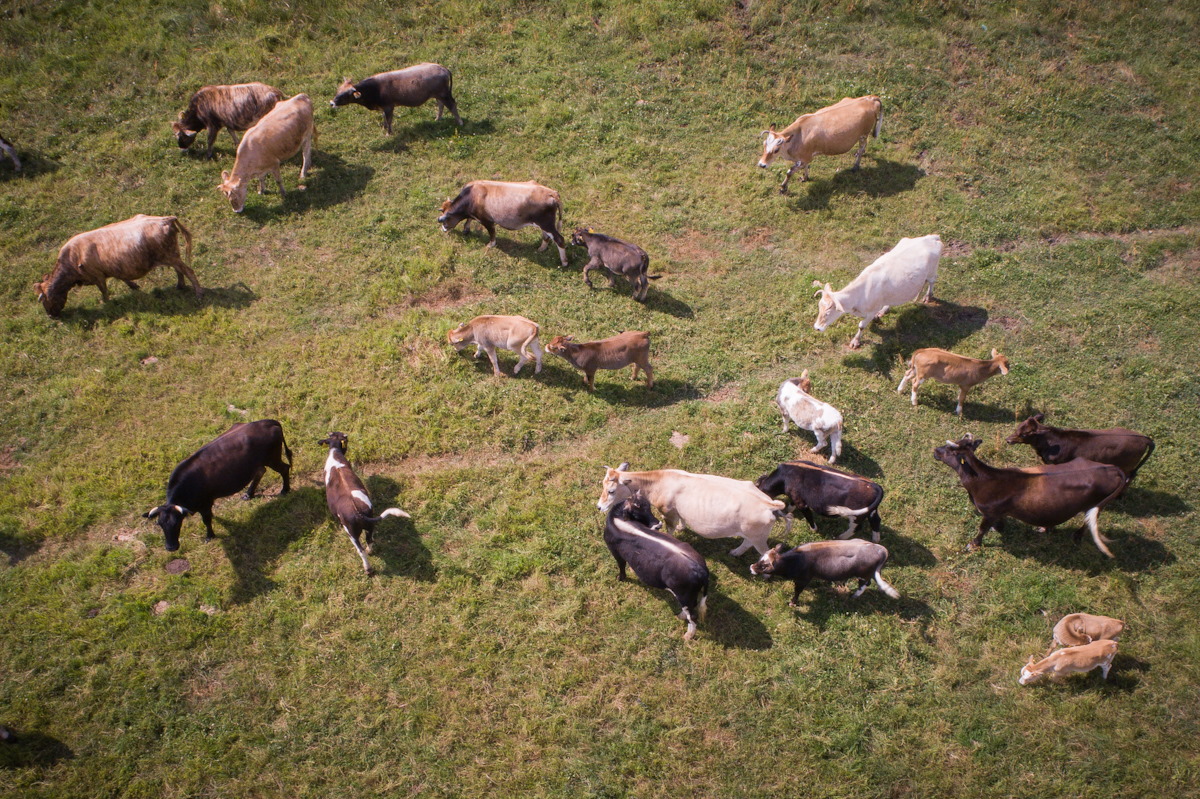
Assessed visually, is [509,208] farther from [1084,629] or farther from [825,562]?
[1084,629]

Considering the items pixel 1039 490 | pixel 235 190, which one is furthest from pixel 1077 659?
pixel 235 190

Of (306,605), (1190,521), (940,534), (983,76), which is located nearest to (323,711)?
→ (306,605)

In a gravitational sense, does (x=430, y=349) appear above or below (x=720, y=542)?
above

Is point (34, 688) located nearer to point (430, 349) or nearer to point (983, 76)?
point (430, 349)

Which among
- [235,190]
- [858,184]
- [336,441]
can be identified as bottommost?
[336,441]

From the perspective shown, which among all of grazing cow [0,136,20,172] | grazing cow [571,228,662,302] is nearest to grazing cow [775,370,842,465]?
grazing cow [571,228,662,302]

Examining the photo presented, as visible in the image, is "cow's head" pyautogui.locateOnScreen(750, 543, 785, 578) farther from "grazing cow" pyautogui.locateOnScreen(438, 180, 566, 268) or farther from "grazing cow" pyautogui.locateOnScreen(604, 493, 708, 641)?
"grazing cow" pyautogui.locateOnScreen(438, 180, 566, 268)
